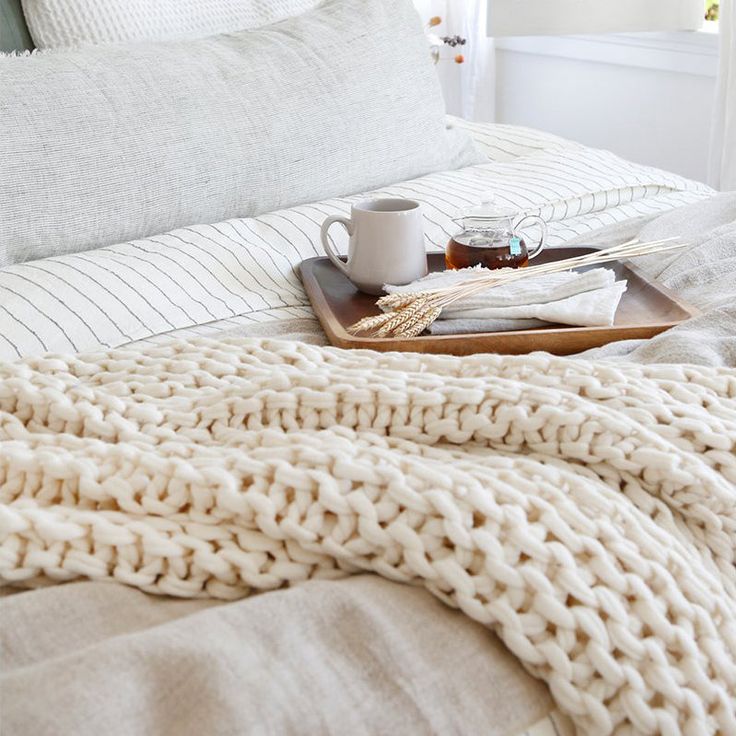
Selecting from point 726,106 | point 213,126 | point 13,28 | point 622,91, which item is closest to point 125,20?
point 13,28

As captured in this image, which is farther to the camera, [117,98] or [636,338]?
[117,98]

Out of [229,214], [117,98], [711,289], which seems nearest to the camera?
[711,289]

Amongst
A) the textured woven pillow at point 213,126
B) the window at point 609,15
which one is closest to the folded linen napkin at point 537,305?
the textured woven pillow at point 213,126

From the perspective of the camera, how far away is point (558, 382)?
32.0 inches

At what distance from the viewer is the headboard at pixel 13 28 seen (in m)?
1.64

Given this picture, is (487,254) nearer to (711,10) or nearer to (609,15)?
(609,15)

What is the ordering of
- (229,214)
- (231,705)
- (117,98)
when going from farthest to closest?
(229,214), (117,98), (231,705)

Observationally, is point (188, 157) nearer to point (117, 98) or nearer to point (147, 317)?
point (117, 98)

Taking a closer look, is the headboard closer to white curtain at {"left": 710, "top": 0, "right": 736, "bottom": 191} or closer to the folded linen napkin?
the folded linen napkin

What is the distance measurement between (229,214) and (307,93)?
0.77 ft

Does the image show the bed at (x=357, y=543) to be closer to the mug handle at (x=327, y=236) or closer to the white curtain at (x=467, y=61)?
the mug handle at (x=327, y=236)

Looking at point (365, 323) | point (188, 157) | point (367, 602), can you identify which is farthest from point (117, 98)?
point (367, 602)

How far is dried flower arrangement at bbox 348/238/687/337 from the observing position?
1174 millimetres

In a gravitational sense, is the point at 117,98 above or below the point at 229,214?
above
